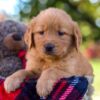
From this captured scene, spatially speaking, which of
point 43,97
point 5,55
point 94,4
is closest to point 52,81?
point 43,97

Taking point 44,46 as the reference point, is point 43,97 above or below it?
below

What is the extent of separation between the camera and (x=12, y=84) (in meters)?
3.55

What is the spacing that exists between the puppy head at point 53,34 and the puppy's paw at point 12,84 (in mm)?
289

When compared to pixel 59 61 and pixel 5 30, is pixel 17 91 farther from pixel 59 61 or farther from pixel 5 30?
pixel 5 30

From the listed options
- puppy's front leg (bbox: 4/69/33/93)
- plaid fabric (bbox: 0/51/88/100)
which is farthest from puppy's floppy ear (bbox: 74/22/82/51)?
puppy's front leg (bbox: 4/69/33/93)

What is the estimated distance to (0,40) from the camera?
4.18m

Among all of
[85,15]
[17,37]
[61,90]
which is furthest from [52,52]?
[85,15]

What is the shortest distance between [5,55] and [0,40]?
0.14 m

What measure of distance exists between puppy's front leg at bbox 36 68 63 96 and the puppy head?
0.51 feet

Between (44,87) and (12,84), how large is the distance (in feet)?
0.93

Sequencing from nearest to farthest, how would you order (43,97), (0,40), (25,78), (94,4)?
(43,97) → (25,78) → (0,40) → (94,4)

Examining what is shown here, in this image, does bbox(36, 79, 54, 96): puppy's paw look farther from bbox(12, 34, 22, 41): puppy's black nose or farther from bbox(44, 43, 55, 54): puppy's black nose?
bbox(12, 34, 22, 41): puppy's black nose

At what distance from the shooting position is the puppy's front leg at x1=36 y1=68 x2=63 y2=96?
3.41 m

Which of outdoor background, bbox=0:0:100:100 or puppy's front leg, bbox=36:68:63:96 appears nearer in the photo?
puppy's front leg, bbox=36:68:63:96
